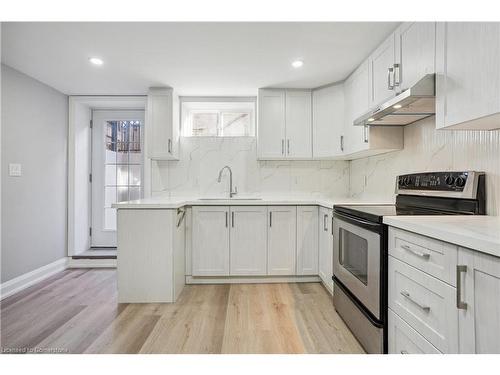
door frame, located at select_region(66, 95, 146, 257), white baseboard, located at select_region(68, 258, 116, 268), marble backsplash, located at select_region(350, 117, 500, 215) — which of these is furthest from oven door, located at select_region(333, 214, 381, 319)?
white baseboard, located at select_region(68, 258, 116, 268)

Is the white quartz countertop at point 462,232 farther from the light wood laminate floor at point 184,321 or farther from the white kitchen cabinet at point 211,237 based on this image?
the white kitchen cabinet at point 211,237

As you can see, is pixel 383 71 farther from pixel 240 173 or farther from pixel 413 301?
pixel 240 173

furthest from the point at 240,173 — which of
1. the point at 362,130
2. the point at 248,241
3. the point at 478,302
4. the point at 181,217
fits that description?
the point at 478,302

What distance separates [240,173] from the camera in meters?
3.55

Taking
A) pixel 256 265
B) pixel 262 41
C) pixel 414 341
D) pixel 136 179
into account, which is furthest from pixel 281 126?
pixel 414 341

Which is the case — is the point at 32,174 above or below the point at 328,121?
below

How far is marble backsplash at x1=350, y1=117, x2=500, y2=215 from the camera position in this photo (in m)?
1.50

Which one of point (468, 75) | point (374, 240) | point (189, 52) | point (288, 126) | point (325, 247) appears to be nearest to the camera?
point (468, 75)

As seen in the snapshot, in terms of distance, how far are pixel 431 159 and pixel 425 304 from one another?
48.4 inches

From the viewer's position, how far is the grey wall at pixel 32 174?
2.65 metres

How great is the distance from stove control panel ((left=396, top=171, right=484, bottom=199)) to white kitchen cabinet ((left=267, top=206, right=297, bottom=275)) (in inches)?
42.4

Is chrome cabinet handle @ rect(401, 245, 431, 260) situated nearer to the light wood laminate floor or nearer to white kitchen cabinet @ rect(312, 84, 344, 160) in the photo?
the light wood laminate floor

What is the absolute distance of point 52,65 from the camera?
2645 mm

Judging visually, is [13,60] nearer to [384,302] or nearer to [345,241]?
[345,241]
